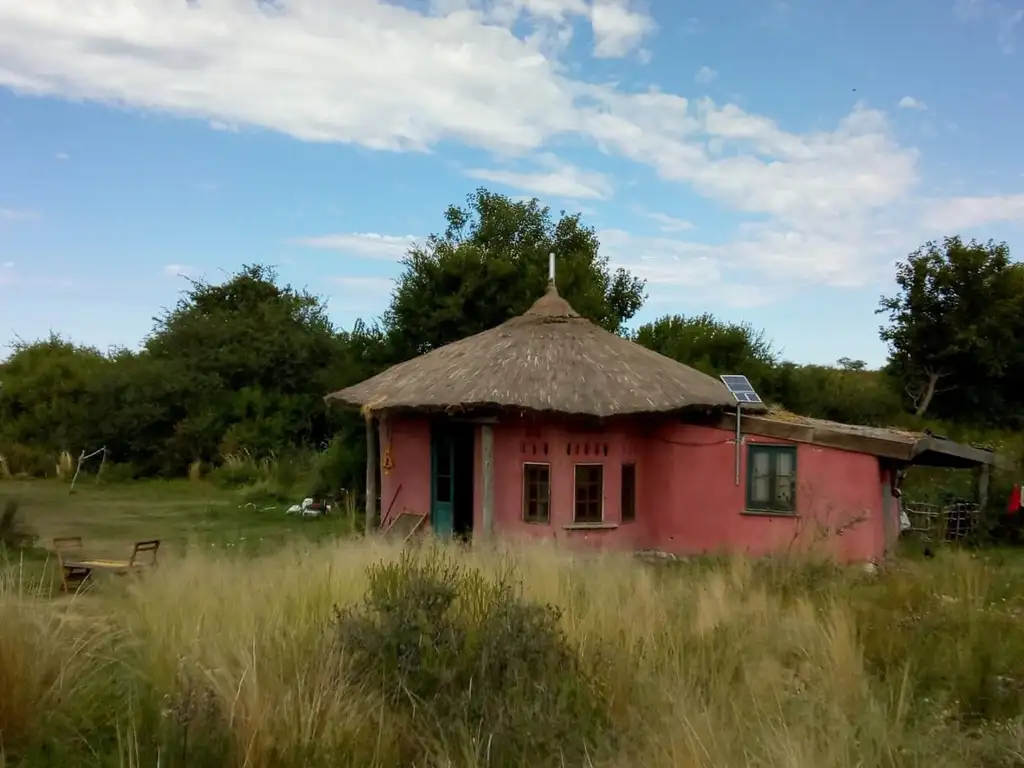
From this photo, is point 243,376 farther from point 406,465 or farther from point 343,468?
point 406,465

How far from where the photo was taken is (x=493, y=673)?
4734 mm

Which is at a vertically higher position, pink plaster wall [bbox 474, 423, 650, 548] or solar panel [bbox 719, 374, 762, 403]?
solar panel [bbox 719, 374, 762, 403]

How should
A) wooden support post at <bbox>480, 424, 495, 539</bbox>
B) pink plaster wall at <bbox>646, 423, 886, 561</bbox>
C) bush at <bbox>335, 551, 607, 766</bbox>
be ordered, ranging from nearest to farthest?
bush at <bbox>335, 551, 607, 766</bbox>, pink plaster wall at <bbox>646, 423, 886, 561</bbox>, wooden support post at <bbox>480, 424, 495, 539</bbox>

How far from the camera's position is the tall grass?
4.04 m

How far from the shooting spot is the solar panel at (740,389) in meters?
13.4

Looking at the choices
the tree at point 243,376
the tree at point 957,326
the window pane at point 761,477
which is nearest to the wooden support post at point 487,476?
the window pane at point 761,477

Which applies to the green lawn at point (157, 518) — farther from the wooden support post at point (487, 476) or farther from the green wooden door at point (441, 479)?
the wooden support post at point (487, 476)

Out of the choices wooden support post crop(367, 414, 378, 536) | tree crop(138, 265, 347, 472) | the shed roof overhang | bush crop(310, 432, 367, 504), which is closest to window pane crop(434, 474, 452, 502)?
wooden support post crop(367, 414, 378, 536)

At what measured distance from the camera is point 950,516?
1659 centimetres

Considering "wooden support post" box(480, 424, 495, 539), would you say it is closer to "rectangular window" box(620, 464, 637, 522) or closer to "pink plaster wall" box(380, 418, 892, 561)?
"pink plaster wall" box(380, 418, 892, 561)

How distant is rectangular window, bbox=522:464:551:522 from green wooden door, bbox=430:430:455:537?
4.55 feet

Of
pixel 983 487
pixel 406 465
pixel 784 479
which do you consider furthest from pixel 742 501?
pixel 983 487

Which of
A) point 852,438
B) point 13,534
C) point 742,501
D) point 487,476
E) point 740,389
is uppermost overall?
point 740,389

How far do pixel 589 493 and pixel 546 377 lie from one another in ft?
5.60
